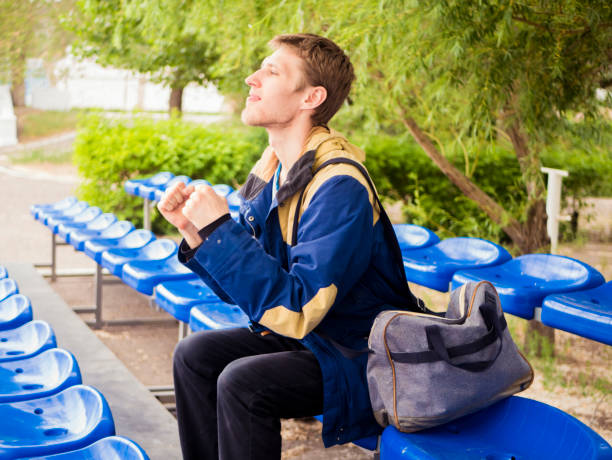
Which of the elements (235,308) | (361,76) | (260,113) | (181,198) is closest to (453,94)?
(361,76)

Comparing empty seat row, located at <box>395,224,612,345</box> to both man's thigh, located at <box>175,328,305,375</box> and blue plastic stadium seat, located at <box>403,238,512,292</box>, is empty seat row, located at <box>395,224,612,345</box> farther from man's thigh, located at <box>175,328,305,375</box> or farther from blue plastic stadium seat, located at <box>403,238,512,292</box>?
man's thigh, located at <box>175,328,305,375</box>

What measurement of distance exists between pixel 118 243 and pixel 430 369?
3336 mm

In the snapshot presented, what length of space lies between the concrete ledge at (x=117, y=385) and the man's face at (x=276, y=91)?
4.22 feet

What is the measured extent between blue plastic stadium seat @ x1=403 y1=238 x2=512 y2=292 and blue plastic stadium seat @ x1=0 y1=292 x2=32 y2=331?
153 cm

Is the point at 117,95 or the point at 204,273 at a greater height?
the point at 117,95

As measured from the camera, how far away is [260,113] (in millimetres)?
1924

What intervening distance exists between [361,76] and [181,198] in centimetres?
A: 244

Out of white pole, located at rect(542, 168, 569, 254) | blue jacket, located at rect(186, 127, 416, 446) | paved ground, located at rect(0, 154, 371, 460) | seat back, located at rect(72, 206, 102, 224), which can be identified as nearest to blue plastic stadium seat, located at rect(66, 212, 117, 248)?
seat back, located at rect(72, 206, 102, 224)

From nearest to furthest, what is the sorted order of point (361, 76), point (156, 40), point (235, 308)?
point (235, 308), point (361, 76), point (156, 40)

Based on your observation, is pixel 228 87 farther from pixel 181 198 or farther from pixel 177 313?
pixel 181 198

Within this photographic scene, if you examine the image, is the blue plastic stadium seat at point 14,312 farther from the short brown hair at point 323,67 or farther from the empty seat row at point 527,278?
the empty seat row at point 527,278

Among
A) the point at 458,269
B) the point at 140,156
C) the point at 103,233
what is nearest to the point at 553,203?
the point at 458,269

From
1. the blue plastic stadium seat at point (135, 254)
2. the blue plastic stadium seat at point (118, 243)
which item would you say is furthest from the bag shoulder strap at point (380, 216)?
the blue plastic stadium seat at point (118, 243)

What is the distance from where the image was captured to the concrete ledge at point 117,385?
263 centimetres
